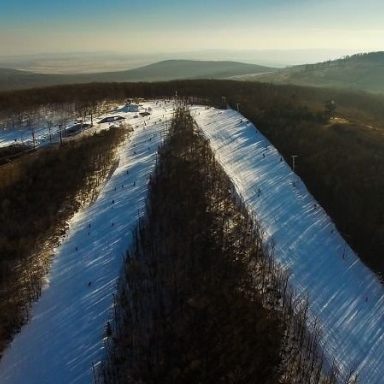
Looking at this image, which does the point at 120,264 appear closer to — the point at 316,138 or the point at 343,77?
the point at 316,138

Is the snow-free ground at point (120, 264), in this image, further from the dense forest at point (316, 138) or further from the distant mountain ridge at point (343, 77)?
the distant mountain ridge at point (343, 77)

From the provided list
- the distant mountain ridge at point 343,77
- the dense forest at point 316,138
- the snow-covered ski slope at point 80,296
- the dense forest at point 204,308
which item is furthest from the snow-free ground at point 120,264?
the distant mountain ridge at point 343,77

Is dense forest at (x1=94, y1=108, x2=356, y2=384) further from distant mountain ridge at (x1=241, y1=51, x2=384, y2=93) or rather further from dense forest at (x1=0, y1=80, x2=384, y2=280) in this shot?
distant mountain ridge at (x1=241, y1=51, x2=384, y2=93)

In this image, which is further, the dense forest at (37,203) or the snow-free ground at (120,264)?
the dense forest at (37,203)

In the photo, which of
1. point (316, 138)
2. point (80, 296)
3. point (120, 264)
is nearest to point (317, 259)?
point (120, 264)

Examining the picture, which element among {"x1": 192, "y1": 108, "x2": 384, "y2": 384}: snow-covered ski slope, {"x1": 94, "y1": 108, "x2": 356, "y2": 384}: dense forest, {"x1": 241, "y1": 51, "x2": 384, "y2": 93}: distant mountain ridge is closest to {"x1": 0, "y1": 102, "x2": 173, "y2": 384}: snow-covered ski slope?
{"x1": 94, "y1": 108, "x2": 356, "y2": 384}: dense forest

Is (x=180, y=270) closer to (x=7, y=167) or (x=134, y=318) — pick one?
(x=134, y=318)
